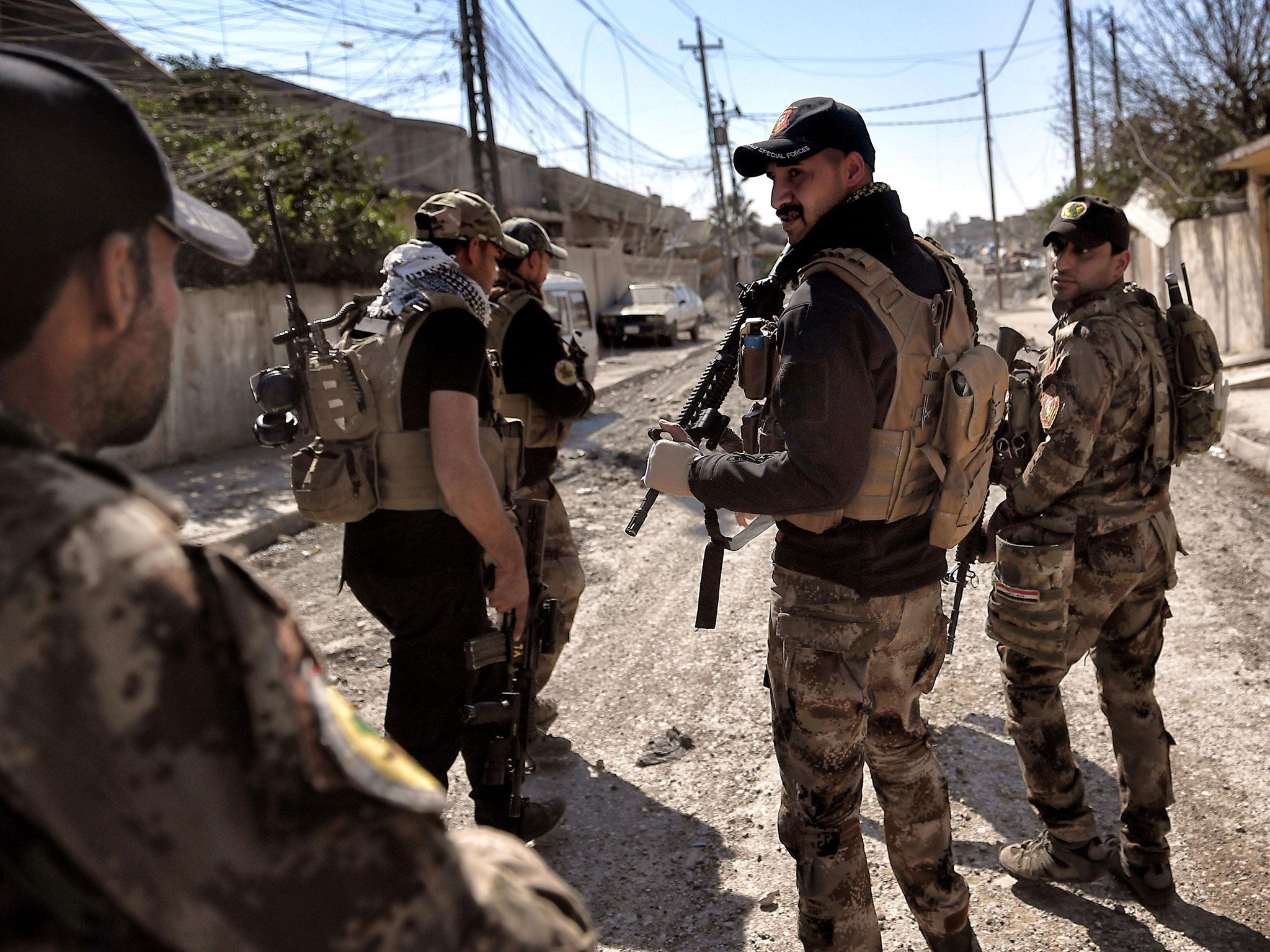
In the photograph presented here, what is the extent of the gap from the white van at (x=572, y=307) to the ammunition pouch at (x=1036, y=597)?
11.0 metres

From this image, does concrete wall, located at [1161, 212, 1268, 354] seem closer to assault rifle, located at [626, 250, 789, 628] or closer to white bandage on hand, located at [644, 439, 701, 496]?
assault rifle, located at [626, 250, 789, 628]

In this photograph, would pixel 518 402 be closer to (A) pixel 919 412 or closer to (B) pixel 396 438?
(B) pixel 396 438

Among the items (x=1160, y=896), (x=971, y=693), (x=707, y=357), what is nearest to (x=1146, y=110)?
(x=707, y=357)

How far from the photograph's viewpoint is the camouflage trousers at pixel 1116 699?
2.81 metres

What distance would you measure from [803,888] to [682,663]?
2338 mm

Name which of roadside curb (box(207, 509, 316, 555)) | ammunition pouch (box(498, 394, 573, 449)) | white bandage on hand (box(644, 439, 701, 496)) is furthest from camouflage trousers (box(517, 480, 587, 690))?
roadside curb (box(207, 509, 316, 555))

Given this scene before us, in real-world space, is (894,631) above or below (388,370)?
below

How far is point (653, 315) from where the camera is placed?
24.9 metres

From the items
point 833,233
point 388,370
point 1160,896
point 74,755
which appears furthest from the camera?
point 1160,896

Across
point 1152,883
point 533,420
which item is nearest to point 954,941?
point 1152,883

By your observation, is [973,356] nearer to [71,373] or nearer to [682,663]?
[71,373]

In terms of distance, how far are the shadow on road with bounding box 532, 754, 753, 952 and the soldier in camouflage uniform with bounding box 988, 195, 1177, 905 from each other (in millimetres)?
917

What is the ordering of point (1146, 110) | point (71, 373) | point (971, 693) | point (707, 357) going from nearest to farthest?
point (71, 373)
point (971, 693)
point (1146, 110)
point (707, 357)

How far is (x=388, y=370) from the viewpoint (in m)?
2.56
